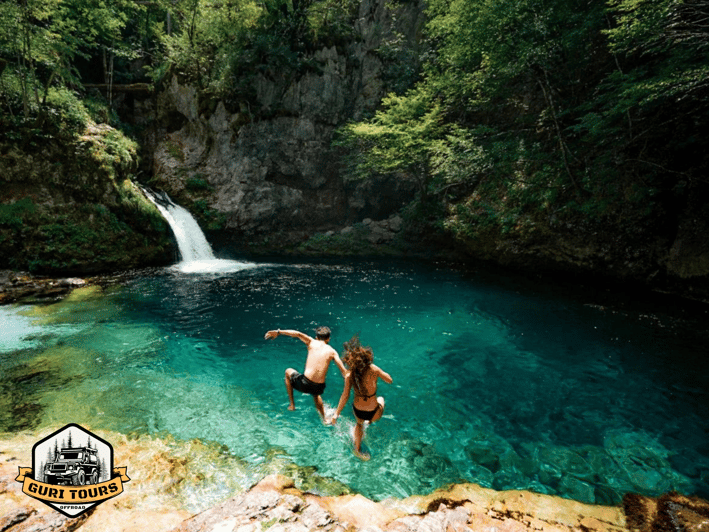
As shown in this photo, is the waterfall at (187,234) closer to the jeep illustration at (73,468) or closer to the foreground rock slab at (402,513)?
the jeep illustration at (73,468)

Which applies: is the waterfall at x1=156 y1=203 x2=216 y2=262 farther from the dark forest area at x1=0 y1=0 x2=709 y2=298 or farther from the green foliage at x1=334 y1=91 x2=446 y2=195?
the green foliage at x1=334 y1=91 x2=446 y2=195

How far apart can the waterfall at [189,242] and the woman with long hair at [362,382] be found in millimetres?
14383

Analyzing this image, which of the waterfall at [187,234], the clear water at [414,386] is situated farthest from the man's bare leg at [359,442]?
the waterfall at [187,234]

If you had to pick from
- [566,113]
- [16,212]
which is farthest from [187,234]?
[566,113]

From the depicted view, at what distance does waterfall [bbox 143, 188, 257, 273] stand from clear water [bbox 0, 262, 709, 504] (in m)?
5.80

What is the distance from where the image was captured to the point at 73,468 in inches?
143

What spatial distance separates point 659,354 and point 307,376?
873 cm

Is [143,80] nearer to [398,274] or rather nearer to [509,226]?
[398,274]

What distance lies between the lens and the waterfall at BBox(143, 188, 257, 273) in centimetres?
1787

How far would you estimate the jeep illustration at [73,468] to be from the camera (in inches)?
139

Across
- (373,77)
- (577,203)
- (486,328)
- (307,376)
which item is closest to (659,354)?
(486,328)

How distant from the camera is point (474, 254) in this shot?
668 inches

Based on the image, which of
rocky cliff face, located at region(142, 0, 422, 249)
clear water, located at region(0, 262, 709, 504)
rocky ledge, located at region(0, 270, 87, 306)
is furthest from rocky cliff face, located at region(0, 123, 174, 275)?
rocky cliff face, located at region(142, 0, 422, 249)

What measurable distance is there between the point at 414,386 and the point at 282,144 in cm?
2166
